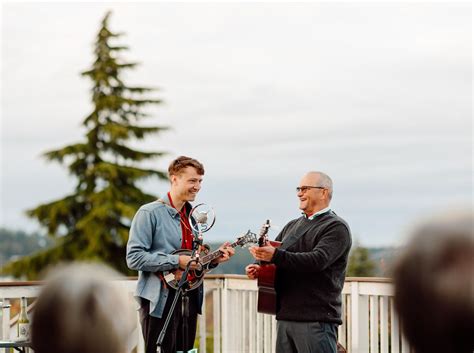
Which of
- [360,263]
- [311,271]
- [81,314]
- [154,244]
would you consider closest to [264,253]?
[311,271]

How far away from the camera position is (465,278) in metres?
0.96

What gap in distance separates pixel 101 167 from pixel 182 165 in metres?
21.9

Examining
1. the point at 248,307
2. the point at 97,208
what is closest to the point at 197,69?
the point at 97,208

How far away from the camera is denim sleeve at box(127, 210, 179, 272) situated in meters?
4.56

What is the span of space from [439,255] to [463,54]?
2716cm

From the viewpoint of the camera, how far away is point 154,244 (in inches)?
184

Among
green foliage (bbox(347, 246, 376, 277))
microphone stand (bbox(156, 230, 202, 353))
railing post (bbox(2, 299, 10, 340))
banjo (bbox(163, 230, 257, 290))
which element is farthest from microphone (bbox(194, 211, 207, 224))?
green foliage (bbox(347, 246, 376, 277))

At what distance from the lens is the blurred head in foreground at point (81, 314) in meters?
1.01

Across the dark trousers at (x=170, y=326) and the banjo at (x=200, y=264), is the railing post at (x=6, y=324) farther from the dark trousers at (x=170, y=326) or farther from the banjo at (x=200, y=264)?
Answer: the banjo at (x=200, y=264)

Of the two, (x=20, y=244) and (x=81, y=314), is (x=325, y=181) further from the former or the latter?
(x=20, y=244)

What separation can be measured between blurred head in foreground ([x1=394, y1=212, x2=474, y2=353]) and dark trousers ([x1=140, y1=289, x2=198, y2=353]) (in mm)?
3739

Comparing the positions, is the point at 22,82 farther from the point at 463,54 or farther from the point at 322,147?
the point at 463,54

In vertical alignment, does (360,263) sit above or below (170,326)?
below

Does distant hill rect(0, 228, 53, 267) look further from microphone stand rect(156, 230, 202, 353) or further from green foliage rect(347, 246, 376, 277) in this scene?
microphone stand rect(156, 230, 202, 353)
